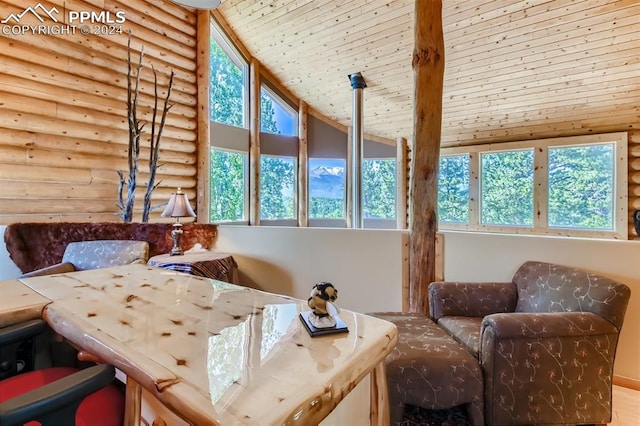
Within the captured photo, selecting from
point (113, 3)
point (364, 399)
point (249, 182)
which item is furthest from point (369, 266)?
point (113, 3)

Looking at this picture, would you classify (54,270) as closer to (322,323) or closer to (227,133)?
(322,323)

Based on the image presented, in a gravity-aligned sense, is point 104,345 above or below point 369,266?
above

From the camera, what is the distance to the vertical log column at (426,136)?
2.63 meters

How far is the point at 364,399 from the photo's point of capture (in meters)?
0.84

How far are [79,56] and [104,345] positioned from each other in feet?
14.0

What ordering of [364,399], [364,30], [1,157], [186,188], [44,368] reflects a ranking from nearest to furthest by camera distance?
[364,399], [44,368], [1,157], [364,30], [186,188]

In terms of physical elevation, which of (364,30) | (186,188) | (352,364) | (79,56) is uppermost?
(364,30)

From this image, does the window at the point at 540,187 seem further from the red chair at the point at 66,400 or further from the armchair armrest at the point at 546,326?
the red chair at the point at 66,400

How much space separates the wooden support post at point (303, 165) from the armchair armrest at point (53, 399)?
5.86 metres

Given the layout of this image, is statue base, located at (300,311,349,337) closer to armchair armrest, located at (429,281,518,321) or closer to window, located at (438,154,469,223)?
armchair armrest, located at (429,281,518,321)

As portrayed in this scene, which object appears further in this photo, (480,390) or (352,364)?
(480,390)

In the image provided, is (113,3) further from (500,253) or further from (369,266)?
(500,253)

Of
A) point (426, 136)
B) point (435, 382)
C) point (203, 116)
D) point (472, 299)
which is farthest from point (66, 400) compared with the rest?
point (203, 116)

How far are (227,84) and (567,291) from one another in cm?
550
